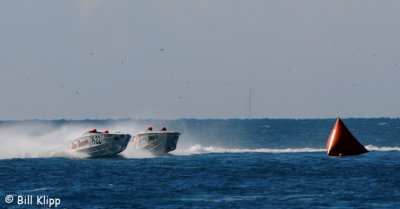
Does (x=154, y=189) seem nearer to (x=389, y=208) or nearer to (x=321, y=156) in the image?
(x=389, y=208)

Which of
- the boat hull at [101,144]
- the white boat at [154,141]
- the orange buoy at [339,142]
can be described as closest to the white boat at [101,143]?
the boat hull at [101,144]

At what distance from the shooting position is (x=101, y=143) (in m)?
72.3

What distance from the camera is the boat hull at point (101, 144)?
237 ft

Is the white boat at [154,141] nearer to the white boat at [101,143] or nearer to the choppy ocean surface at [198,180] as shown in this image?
the choppy ocean surface at [198,180]

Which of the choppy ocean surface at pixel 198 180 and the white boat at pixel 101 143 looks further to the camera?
the white boat at pixel 101 143

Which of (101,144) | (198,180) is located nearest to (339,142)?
(101,144)

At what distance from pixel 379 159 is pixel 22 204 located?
3534 cm

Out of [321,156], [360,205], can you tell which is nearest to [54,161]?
[321,156]

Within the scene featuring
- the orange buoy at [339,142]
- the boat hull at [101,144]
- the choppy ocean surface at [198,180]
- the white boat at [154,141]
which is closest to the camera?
the choppy ocean surface at [198,180]

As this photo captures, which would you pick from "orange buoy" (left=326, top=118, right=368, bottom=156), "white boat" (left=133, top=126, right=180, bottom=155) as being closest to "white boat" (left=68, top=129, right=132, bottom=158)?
"white boat" (left=133, top=126, right=180, bottom=155)

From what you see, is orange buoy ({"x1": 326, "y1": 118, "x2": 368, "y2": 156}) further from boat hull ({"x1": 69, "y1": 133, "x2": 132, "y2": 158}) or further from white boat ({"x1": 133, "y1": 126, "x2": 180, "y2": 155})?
boat hull ({"x1": 69, "y1": 133, "x2": 132, "y2": 158})

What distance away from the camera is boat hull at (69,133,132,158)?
72.2 meters

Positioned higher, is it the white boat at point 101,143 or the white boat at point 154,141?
the white boat at point 154,141

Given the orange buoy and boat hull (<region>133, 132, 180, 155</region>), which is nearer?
boat hull (<region>133, 132, 180, 155</region>)
